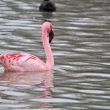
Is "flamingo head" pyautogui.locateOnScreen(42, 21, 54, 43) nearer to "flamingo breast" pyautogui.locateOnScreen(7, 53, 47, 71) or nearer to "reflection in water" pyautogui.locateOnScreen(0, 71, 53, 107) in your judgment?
"flamingo breast" pyautogui.locateOnScreen(7, 53, 47, 71)

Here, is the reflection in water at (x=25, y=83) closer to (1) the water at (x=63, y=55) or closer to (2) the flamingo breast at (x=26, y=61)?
(1) the water at (x=63, y=55)

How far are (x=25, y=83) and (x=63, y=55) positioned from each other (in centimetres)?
330

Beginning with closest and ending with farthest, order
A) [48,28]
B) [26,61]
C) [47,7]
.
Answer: [26,61], [48,28], [47,7]

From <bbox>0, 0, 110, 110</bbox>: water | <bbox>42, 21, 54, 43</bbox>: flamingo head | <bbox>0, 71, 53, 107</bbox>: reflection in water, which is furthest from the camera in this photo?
<bbox>42, 21, 54, 43</bbox>: flamingo head

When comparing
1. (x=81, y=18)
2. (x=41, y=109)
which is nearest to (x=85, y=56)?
(x=41, y=109)

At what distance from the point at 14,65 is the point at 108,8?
14.3 meters

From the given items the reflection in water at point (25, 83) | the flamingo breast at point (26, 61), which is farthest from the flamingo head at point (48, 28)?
the reflection in water at point (25, 83)

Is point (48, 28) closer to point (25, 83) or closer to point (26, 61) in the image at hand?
point (26, 61)

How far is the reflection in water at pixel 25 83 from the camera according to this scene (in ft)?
42.1

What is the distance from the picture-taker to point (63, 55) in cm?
1752

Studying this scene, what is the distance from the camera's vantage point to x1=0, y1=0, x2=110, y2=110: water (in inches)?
490

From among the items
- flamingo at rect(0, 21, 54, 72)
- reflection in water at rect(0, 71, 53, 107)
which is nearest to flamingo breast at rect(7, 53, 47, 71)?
flamingo at rect(0, 21, 54, 72)

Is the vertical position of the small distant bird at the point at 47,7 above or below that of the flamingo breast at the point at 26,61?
below

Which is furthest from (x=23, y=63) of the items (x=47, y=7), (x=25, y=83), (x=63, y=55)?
(x=47, y=7)
